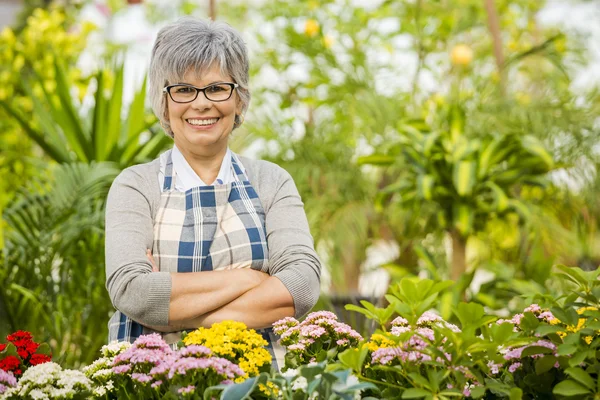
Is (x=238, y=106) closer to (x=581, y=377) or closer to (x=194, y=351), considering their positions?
(x=194, y=351)

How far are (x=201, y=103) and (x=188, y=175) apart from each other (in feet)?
0.64

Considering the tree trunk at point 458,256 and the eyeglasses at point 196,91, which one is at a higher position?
the eyeglasses at point 196,91

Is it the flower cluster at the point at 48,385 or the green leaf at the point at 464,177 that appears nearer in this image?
the flower cluster at the point at 48,385

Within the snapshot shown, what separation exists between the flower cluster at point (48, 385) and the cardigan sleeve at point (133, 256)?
26 cm

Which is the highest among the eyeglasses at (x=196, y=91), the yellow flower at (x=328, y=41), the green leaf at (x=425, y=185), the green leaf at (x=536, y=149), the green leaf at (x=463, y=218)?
the yellow flower at (x=328, y=41)

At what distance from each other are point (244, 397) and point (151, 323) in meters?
0.54

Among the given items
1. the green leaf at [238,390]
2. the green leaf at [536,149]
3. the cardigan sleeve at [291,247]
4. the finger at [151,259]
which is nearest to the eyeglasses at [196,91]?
the cardigan sleeve at [291,247]

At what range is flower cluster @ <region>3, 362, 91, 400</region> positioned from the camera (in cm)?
127

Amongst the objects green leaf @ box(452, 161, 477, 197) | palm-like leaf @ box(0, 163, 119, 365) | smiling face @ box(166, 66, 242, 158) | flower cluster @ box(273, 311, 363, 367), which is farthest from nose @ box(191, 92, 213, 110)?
green leaf @ box(452, 161, 477, 197)

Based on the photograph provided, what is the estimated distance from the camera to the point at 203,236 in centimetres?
170

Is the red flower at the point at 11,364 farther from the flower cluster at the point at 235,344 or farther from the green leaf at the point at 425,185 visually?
the green leaf at the point at 425,185

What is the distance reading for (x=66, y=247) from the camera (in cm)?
318

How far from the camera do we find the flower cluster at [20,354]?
1.43m

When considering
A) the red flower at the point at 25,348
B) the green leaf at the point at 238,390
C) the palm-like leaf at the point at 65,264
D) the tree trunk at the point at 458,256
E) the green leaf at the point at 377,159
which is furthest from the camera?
the green leaf at the point at 377,159
